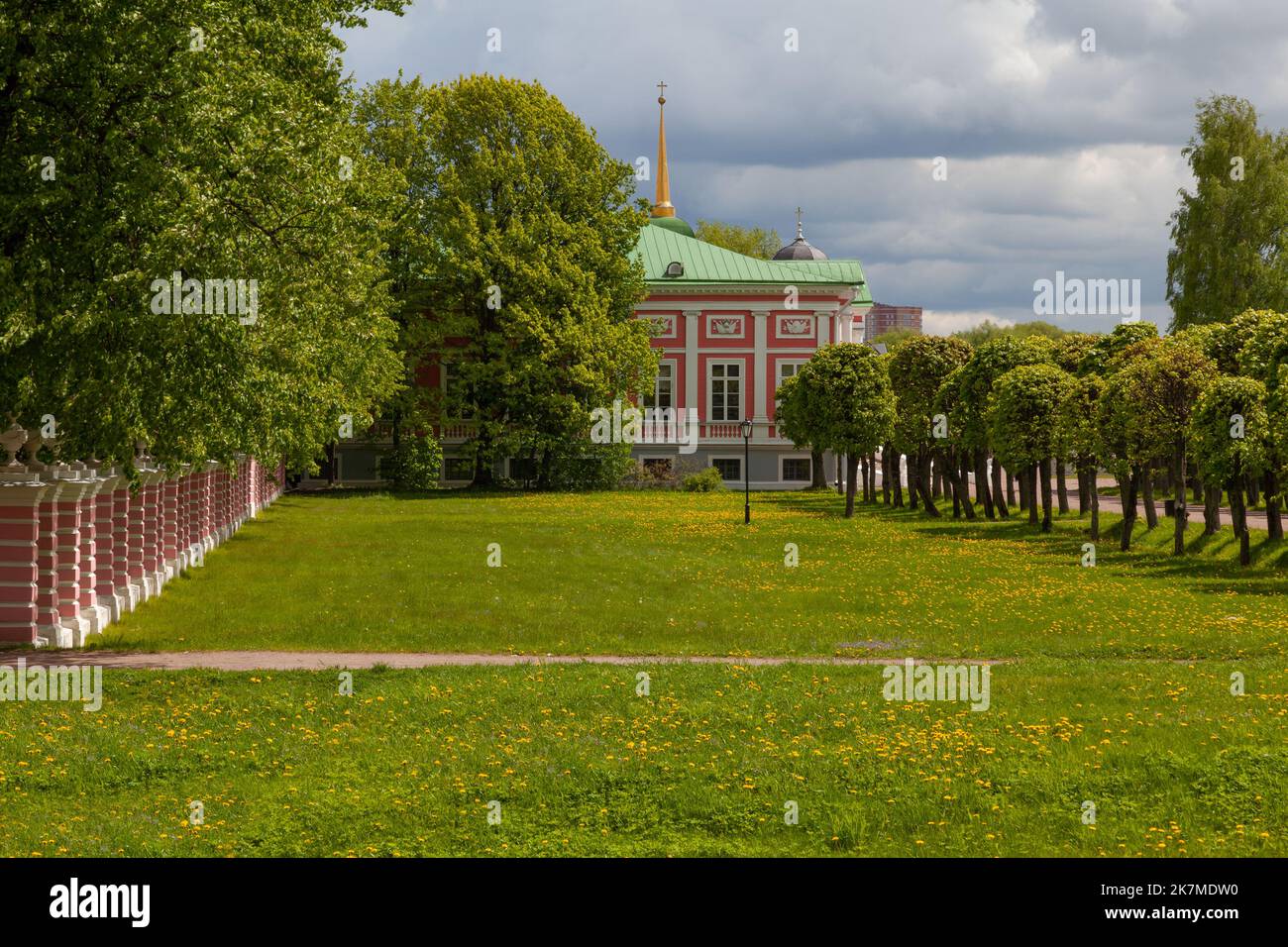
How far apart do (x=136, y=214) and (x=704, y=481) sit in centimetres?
5537

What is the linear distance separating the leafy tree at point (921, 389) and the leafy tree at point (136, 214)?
39599 millimetres

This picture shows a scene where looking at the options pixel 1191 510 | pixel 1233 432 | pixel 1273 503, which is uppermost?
pixel 1233 432

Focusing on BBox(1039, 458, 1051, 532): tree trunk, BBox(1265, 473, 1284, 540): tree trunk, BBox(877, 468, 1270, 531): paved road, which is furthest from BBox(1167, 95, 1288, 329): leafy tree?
BBox(1265, 473, 1284, 540): tree trunk

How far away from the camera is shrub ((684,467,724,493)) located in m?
71.9

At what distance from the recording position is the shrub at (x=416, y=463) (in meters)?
68.9

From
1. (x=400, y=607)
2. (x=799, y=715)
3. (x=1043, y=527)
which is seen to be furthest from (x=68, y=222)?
(x=1043, y=527)

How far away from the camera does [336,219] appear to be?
20344 millimetres

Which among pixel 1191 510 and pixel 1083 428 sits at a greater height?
pixel 1083 428

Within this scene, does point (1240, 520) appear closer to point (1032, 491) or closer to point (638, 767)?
point (1032, 491)

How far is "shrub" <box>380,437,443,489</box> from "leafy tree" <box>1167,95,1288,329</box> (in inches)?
1552

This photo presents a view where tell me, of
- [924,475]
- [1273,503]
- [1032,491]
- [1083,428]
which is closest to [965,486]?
[924,475]

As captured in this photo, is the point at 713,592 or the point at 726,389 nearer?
the point at 713,592

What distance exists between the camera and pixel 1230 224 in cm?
7150
